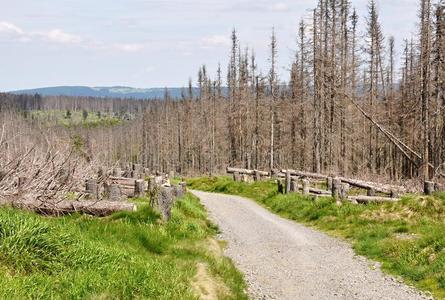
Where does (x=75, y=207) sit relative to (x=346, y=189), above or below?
above

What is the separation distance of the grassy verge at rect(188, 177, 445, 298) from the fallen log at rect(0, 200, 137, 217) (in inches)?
263

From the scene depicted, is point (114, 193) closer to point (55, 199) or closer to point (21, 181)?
point (55, 199)

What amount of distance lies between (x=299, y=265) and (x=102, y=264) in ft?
20.1

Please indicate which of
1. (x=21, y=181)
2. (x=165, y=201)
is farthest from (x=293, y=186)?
(x=21, y=181)

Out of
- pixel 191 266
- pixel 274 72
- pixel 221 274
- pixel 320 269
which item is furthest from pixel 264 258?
pixel 274 72

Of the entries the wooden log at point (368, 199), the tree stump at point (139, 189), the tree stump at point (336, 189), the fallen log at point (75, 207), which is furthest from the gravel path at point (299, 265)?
the tree stump at point (139, 189)

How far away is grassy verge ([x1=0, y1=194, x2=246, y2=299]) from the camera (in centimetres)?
662

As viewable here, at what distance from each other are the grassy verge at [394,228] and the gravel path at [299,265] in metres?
0.48

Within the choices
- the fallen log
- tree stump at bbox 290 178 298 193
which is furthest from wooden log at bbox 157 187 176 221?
tree stump at bbox 290 178 298 193

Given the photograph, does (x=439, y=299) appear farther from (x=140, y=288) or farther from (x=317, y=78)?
(x=317, y=78)

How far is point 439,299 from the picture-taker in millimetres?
9750

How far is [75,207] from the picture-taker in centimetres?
1218

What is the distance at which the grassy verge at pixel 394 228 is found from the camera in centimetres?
1142

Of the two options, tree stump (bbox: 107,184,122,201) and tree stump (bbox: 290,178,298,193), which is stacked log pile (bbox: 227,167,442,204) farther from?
tree stump (bbox: 107,184,122,201)
